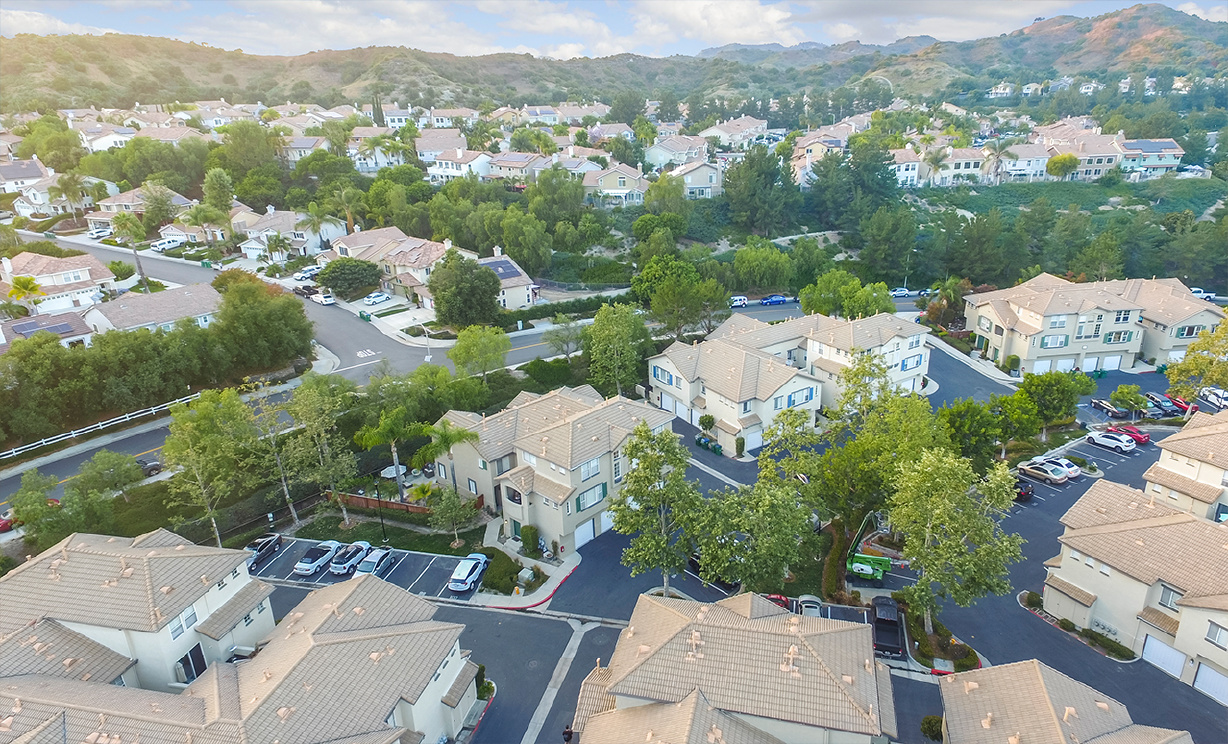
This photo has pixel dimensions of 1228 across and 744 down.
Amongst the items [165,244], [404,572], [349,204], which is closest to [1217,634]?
[404,572]

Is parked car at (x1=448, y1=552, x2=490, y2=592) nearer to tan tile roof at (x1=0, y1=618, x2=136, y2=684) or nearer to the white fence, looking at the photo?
tan tile roof at (x1=0, y1=618, x2=136, y2=684)

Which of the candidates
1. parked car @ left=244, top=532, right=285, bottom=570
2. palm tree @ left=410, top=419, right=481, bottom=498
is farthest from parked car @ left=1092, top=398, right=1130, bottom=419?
parked car @ left=244, top=532, right=285, bottom=570

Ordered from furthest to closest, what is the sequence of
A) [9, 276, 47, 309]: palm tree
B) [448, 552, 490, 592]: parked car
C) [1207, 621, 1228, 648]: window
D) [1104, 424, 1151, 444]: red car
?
[9, 276, 47, 309]: palm tree, [1104, 424, 1151, 444]: red car, [448, 552, 490, 592]: parked car, [1207, 621, 1228, 648]: window

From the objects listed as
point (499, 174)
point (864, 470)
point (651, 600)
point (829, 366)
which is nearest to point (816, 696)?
point (651, 600)

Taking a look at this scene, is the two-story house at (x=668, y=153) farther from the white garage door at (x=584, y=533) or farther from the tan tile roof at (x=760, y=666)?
the tan tile roof at (x=760, y=666)

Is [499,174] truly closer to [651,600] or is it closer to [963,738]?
[651,600]

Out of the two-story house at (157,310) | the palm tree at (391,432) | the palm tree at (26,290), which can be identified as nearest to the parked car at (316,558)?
the palm tree at (391,432)
